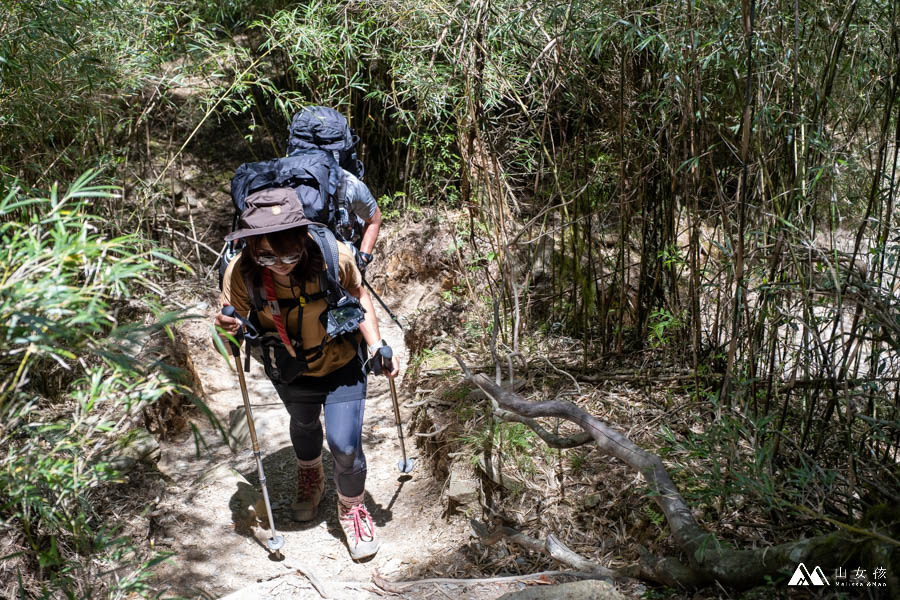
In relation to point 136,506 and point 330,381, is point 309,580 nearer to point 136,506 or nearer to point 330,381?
point 330,381

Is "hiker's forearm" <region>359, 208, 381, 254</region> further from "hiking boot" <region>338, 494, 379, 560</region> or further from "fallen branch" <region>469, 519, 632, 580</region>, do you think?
"fallen branch" <region>469, 519, 632, 580</region>

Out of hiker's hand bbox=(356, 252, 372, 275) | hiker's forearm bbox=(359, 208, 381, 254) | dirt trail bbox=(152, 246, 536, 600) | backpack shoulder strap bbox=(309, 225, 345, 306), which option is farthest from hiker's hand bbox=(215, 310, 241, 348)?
hiker's forearm bbox=(359, 208, 381, 254)

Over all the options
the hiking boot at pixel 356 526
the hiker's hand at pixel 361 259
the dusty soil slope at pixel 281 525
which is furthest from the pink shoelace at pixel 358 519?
the hiker's hand at pixel 361 259

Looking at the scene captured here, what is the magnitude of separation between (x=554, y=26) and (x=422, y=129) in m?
3.31

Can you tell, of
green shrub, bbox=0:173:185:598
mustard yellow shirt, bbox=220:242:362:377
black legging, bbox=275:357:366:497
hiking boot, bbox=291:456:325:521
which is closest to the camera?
green shrub, bbox=0:173:185:598

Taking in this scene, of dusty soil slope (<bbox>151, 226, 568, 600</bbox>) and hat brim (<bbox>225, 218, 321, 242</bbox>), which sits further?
dusty soil slope (<bbox>151, 226, 568, 600</bbox>)

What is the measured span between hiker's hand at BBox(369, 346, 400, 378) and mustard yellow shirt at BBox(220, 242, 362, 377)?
186 millimetres

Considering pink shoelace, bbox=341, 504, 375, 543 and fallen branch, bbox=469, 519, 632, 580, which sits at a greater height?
fallen branch, bbox=469, 519, 632, 580

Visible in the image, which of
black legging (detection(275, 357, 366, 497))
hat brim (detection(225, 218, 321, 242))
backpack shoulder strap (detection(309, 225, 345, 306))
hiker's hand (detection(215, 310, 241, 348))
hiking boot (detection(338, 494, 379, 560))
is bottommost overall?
hiking boot (detection(338, 494, 379, 560))


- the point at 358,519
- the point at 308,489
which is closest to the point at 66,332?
→ the point at 358,519

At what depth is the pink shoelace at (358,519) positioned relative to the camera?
134 inches

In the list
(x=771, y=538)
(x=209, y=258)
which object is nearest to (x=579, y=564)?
(x=771, y=538)

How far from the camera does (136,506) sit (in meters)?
3.65

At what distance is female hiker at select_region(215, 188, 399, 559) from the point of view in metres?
2.83
